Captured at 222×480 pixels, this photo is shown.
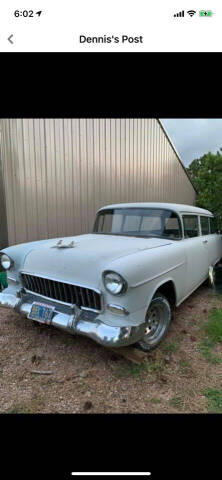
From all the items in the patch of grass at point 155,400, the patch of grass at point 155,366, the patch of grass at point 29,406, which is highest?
the patch of grass at point 29,406

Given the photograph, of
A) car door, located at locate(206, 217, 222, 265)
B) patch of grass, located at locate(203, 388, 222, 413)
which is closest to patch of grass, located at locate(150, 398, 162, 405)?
patch of grass, located at locate(203, 388, 222, 413)

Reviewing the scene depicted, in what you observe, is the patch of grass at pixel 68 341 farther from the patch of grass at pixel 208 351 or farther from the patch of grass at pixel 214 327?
the patch of grass at pixel 214 327

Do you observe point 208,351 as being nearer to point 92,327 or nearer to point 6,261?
point 92,327

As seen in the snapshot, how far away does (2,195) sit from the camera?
4.24m

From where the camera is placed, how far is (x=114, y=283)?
1.93m

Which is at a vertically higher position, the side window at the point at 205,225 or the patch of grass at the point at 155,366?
the side window at the point at 205,225

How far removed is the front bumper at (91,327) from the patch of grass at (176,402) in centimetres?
53

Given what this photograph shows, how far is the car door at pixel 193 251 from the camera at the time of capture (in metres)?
3.16

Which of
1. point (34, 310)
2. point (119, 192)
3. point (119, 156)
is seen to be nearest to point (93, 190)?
point (119, 192)

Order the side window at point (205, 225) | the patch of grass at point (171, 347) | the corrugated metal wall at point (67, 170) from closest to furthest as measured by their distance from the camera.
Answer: the patch of grass at point (171, 347) → the side window at point (205, 225) → the corrugated metal wall at point (67, 170)

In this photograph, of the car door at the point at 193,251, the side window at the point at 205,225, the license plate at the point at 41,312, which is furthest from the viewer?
the side window at the point at 205,225

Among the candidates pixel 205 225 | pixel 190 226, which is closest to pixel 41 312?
pixel 190 226

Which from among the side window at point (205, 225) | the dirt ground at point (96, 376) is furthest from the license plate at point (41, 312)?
the side window at point (205, 225)

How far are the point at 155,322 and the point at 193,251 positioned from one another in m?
1.32
